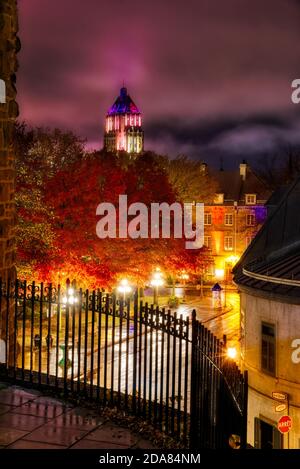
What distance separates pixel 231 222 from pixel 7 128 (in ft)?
184

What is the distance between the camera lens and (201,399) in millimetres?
7562

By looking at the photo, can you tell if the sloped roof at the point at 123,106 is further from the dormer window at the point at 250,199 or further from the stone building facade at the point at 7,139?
the stone building facade at the point at 7,139

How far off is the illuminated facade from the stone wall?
53876mm

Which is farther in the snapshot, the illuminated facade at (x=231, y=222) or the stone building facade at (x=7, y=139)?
the illuminated facade at (x=231, y=222)

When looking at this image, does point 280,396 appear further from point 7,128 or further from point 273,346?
point 7,128

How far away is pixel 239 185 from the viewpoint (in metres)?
66.5

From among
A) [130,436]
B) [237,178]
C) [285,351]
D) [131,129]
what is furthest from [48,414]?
[131,129]

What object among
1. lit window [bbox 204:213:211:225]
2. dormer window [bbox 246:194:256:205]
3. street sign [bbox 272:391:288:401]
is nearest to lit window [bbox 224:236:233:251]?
lit window [bbox 204:213:211:225]

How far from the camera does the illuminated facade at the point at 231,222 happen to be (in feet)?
208

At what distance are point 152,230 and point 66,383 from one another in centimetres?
2733

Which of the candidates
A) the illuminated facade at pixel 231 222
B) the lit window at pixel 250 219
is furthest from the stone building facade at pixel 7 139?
the lit window at pixel 250 219

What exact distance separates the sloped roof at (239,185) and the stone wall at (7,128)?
55770 millimetres

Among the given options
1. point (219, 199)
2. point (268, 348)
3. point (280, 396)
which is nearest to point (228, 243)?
point (219, 199)
